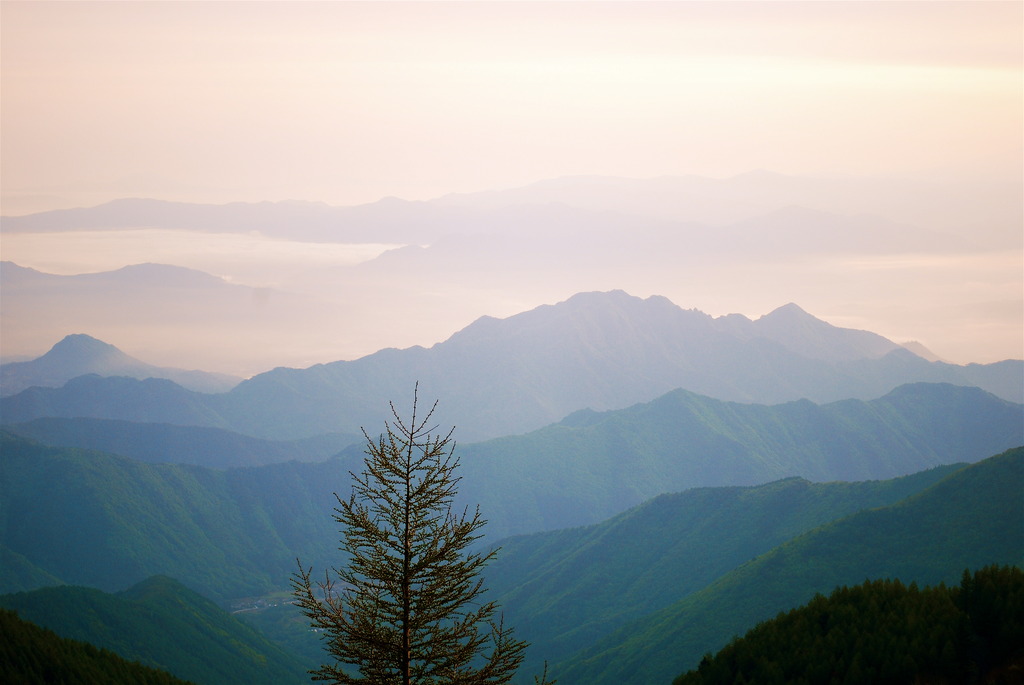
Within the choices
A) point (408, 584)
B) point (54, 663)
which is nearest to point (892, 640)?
point (408, 584)

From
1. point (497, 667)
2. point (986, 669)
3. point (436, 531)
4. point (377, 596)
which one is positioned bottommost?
point (986, 669)

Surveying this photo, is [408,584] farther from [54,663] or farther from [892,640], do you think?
[54,663]

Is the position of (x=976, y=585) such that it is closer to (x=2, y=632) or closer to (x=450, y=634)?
(x=450, y=634)

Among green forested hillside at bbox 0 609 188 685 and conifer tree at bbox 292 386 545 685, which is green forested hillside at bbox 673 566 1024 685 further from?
green forested hillside at bbox 0 609 188 685

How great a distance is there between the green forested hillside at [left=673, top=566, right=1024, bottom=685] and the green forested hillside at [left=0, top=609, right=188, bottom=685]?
102 m

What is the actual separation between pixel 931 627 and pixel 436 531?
69896 mm

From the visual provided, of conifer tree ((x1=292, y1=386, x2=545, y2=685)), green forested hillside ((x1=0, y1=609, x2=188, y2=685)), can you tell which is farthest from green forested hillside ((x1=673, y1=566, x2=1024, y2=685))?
green forested hillside ((x1=0, y1=609, x2=188, y2=685))

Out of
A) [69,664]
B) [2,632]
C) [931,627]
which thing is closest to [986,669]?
[931,627]

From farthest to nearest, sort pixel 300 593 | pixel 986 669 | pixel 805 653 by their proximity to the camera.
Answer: pixel 805 653
pixel 986 669
pixel 300 593

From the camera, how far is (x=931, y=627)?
8575cm

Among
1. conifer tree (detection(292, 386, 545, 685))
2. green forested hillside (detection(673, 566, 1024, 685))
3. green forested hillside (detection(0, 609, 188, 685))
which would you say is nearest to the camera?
conifer tree (detection(292, 386, 545, 685))

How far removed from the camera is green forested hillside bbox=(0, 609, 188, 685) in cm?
14650

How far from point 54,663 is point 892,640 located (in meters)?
135

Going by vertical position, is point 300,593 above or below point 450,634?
above
